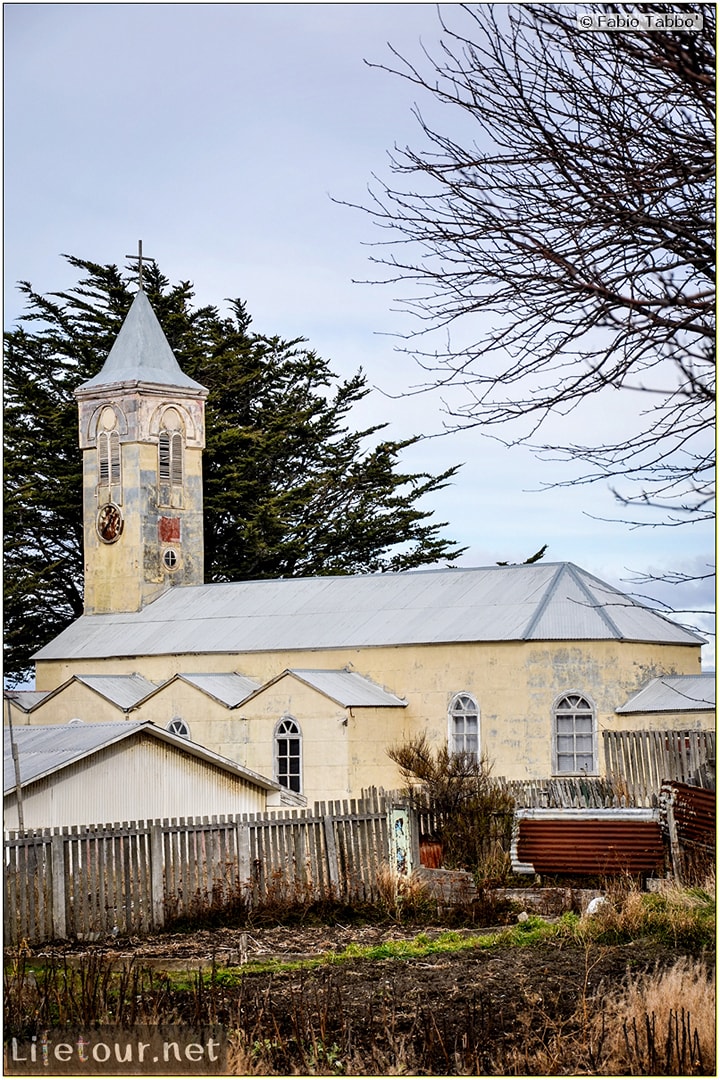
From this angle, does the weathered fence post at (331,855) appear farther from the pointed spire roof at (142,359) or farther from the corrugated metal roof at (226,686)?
the pointed spire roof at (142,359)

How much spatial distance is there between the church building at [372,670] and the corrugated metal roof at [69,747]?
25.1ft

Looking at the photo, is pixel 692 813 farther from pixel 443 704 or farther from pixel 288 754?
pixel 288 754

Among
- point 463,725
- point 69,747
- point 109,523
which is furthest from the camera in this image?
point 109,523

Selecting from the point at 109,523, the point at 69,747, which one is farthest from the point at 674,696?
the point at 109,523

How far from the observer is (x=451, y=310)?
30.0ft

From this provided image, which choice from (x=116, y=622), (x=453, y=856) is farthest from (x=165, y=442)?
(x=453, y=856)

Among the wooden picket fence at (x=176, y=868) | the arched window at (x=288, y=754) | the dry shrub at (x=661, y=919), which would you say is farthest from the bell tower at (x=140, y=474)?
the dry shrub at (x=661, y=919)

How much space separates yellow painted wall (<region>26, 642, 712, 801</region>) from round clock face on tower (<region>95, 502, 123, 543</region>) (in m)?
9.08

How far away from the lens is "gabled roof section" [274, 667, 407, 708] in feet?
102

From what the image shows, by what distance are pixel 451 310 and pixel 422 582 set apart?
2527 cm

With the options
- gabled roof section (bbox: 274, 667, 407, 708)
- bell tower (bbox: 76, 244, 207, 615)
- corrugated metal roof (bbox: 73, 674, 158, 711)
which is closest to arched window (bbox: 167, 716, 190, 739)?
corrugated metal roof (bbox: 73, 674, 158, 711)

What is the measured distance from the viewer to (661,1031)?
923 centimetres

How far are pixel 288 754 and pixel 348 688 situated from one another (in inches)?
71.6

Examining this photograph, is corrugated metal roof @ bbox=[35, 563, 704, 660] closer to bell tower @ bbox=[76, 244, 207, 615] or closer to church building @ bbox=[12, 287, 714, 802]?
church building @ bbox=[12, 287, 714, 802]
